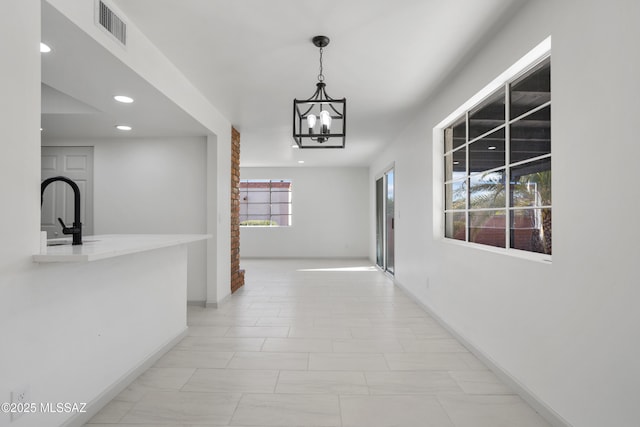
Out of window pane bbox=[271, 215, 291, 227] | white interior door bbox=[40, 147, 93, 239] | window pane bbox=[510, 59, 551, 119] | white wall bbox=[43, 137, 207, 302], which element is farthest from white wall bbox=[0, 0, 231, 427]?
window pane bbox=[271, 215, 291, 227]

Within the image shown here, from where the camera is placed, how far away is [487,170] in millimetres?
2877

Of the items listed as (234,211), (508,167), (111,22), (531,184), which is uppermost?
(111,22)

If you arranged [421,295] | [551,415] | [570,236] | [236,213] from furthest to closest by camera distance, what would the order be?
1. [236,213]
2. [421,295]
3. [551,415]
4. [570,236]

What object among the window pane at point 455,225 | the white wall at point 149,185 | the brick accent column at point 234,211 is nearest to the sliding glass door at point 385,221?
the window pane at point 455,225

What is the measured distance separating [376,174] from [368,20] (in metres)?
5.60

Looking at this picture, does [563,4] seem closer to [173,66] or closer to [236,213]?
[173,66]

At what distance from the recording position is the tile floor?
197 cm

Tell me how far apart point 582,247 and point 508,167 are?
38.2 inches

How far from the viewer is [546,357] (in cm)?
195

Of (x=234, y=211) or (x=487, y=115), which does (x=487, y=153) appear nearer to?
(x=487, y=115)

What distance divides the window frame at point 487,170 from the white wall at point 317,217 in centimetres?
522

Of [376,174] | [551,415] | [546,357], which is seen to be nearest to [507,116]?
[546,357]

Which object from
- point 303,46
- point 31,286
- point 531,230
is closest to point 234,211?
point 303,46

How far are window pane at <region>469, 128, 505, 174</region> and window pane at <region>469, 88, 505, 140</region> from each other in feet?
0.25
